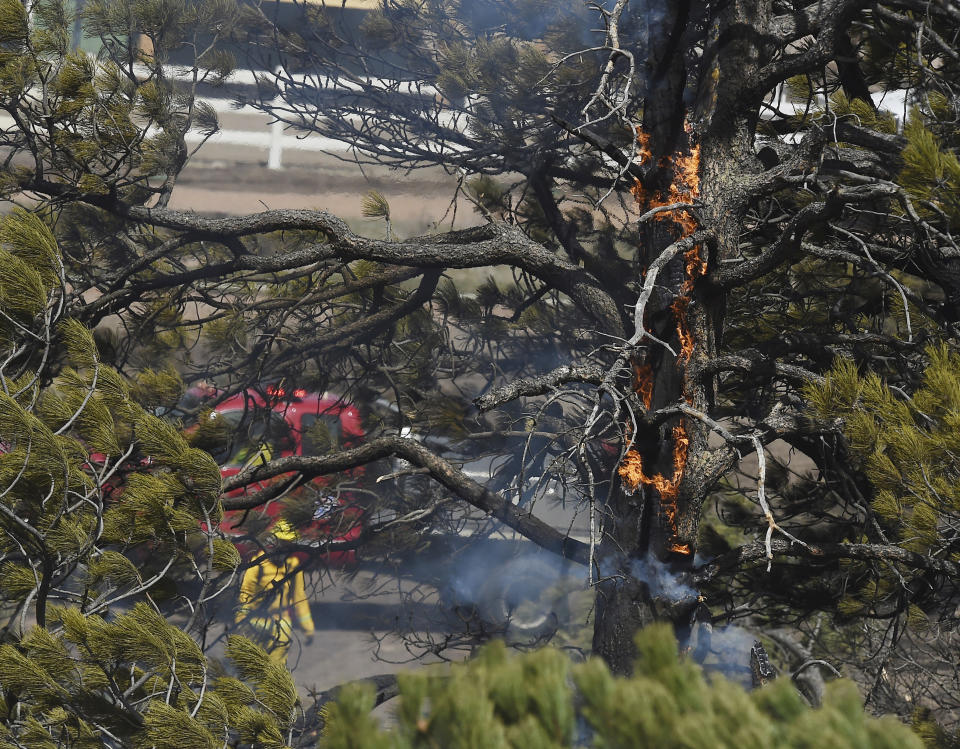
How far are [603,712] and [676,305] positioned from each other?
2787 millimetres

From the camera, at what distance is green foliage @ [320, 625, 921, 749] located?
3.90 ft

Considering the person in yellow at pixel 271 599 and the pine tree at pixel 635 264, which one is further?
the person in yellow at pixel 271 599

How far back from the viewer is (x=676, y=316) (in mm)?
3904

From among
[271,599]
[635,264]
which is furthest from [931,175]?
[271,599]

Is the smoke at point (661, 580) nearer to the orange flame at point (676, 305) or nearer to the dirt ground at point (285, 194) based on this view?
the orange flame at point (676, 305)

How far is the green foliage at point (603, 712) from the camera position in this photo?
1.19 meters

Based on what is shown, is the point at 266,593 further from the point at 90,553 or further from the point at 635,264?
the point at 635,264

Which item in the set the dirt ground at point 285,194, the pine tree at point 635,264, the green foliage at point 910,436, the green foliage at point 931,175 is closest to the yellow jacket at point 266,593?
the pine tree at point 635,264

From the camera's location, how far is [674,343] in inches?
155

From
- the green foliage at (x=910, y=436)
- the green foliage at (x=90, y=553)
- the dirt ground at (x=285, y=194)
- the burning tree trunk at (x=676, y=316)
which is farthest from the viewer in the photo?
the dirt ground at (x=285, y=194)

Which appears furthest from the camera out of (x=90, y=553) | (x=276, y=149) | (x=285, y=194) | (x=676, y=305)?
(x=276, y=149)

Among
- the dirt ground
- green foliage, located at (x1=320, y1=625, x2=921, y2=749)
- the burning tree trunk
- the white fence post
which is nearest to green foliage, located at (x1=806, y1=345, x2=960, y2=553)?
the burning tree trunk

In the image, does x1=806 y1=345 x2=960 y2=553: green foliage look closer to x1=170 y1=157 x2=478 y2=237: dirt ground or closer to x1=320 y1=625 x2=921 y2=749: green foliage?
x1=320 y1=625 x2=921 y2=749: green foliage

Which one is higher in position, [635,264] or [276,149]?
[276,149]
